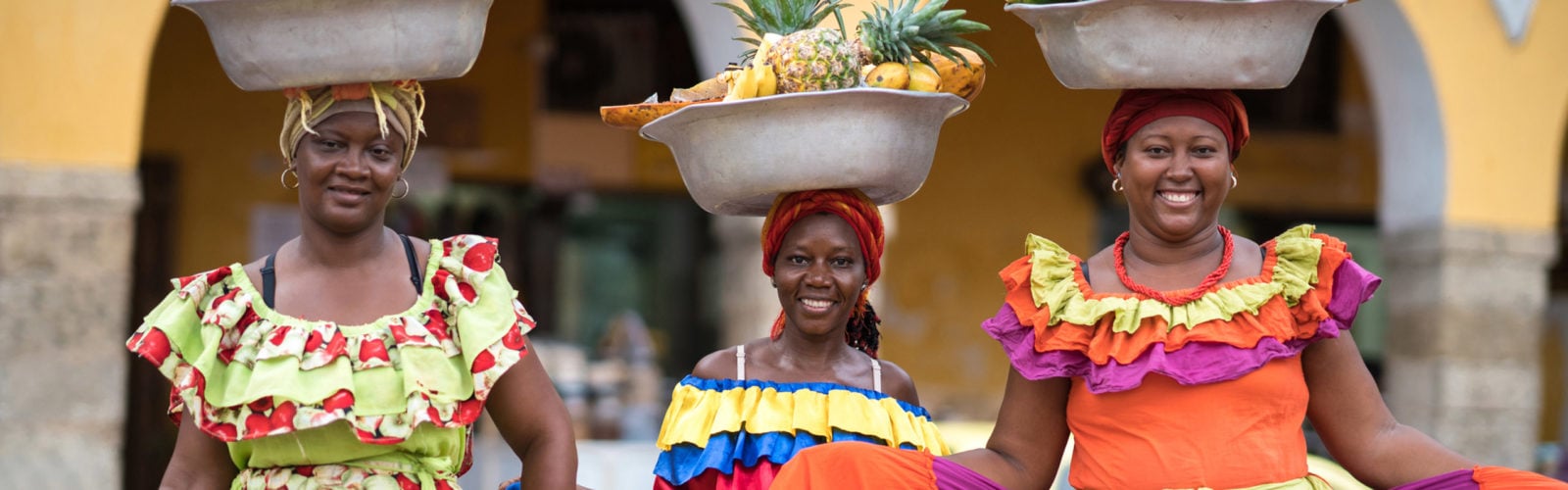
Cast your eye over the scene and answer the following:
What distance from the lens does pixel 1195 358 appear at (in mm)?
3355

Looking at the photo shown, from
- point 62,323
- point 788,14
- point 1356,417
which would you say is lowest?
point 62,323

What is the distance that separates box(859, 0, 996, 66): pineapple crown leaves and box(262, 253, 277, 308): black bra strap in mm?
1331

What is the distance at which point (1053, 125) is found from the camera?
10.9 metres

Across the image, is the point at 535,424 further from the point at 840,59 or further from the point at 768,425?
the point at 840,59

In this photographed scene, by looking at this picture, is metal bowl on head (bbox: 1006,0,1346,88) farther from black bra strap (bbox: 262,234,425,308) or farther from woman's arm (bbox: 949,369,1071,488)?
black bra strap (bbox: 262,234,425,308)

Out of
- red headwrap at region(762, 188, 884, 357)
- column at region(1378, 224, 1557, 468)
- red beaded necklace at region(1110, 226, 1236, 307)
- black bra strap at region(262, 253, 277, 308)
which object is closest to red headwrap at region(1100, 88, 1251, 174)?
red beaded necklace at region(1110, 226, 1236, 307)

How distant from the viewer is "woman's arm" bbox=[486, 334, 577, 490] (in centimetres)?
344

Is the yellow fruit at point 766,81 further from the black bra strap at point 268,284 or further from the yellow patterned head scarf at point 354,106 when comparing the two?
the black bra strap at point 268,284

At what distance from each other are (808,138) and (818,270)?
1.45 feet

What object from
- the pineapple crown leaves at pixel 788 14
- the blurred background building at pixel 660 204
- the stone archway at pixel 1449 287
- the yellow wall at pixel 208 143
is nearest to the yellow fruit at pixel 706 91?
the pineapple crown leaves at pixel 788 14

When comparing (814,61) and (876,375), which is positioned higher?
(814,61)

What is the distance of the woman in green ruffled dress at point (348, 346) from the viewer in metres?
3.27

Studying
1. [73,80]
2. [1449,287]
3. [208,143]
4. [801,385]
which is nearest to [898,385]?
[801,385]

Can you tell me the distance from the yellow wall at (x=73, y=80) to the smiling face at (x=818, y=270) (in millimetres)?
4028
